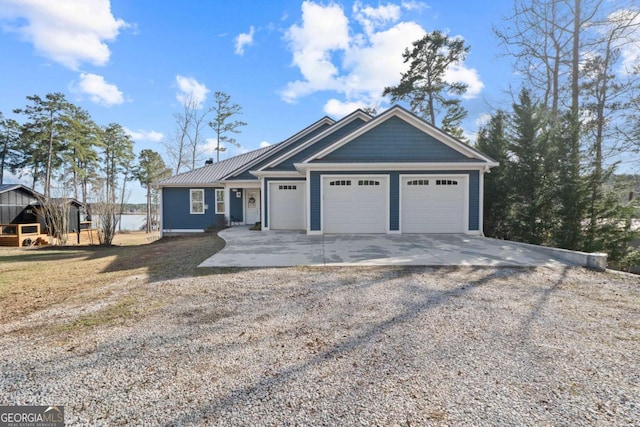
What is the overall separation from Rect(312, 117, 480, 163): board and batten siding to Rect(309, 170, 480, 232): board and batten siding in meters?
0.48

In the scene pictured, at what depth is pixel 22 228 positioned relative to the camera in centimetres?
1716

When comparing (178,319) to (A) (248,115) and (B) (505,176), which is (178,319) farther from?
(A) (248,115)

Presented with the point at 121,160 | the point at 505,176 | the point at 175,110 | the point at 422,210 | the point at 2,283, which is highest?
the point at 175,110

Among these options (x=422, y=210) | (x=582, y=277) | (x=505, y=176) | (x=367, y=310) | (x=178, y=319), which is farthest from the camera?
(x=505, y=176)

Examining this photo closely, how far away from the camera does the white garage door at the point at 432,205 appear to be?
36.2ft

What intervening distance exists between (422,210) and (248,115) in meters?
24.4

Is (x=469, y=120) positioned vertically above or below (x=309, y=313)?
above

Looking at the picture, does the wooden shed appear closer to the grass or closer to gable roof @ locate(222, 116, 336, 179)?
gable roof @ locate(222, 116, 336, 179)

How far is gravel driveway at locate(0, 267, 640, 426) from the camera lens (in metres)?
2.04

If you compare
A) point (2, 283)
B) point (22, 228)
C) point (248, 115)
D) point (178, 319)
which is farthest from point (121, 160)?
point (178, 319)

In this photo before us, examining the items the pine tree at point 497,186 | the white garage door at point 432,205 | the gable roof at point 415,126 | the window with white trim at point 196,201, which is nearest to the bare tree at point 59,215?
the window with white trim at point 196,201

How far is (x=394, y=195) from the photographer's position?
1100cm

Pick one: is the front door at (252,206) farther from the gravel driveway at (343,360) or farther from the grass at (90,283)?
the gravel driveway at (343,360)

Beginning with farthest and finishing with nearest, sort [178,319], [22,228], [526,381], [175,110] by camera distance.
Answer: [175,110] → [22,228] → [178,319] → [526,381]
